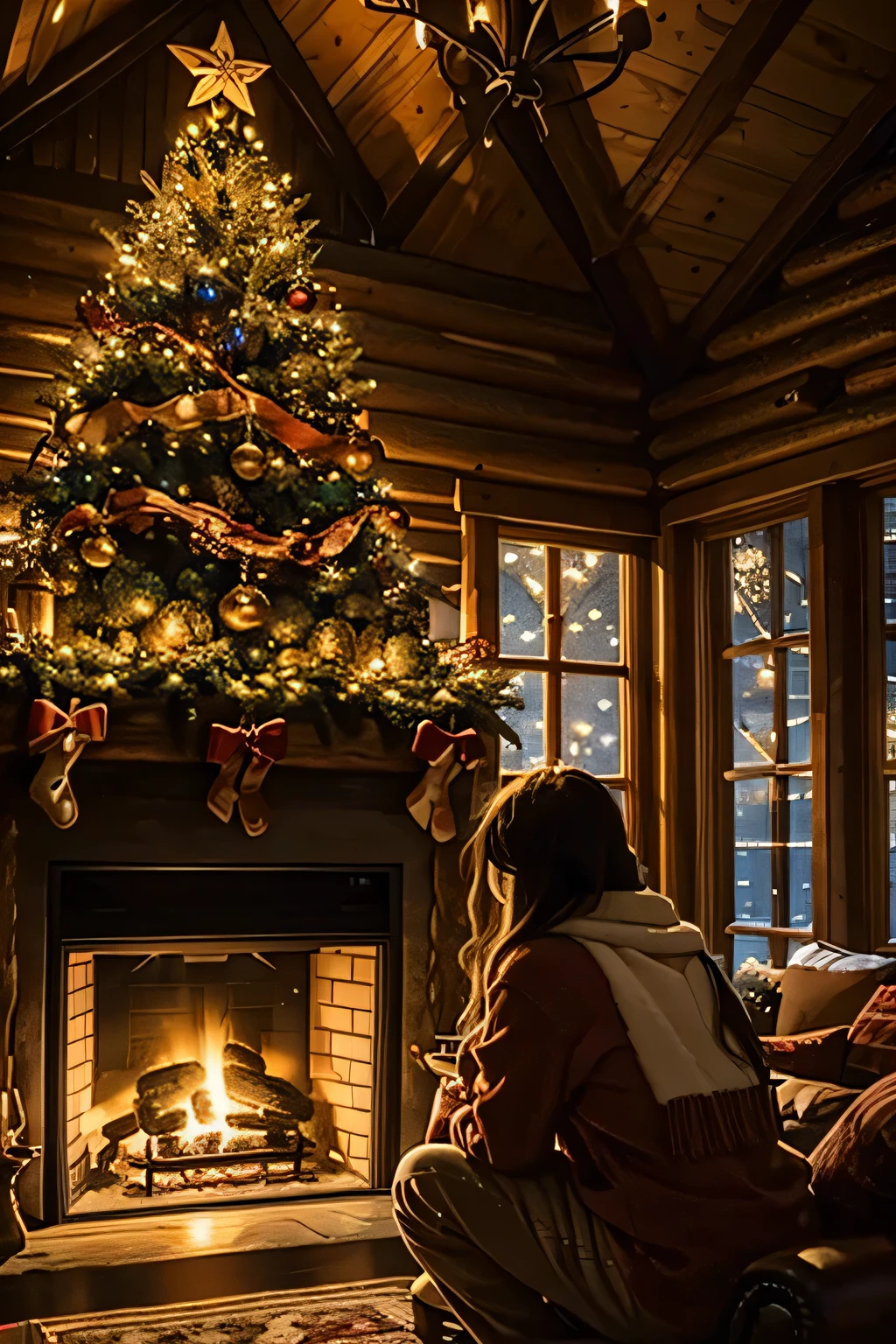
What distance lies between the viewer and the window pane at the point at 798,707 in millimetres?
5160

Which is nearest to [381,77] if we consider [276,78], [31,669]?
[276,78]

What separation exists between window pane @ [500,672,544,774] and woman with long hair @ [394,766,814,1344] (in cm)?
325

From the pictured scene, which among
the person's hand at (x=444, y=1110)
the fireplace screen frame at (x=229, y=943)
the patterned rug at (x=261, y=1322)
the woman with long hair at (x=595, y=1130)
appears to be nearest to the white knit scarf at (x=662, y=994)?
the woman with long hair at (x=595, y=1130)

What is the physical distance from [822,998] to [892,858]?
39.5 inches

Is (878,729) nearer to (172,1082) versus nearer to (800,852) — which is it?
(800,852)

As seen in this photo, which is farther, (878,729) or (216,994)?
(878,729)

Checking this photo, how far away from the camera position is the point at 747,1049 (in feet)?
7.16

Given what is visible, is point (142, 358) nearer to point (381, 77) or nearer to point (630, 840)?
point (381, 77)

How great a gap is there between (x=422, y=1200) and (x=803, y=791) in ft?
11.0

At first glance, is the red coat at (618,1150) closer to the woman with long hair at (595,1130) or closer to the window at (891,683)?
the woman with long hair at (595,1130)

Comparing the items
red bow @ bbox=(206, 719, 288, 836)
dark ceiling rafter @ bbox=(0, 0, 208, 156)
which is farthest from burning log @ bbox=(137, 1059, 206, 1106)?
dark ceiling rafter @ bbox=(0, 0, 208, 156)

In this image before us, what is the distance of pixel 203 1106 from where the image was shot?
425 cm

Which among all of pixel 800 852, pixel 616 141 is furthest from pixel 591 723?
pixel 616 141

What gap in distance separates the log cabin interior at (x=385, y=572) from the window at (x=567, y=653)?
2 centimetres
